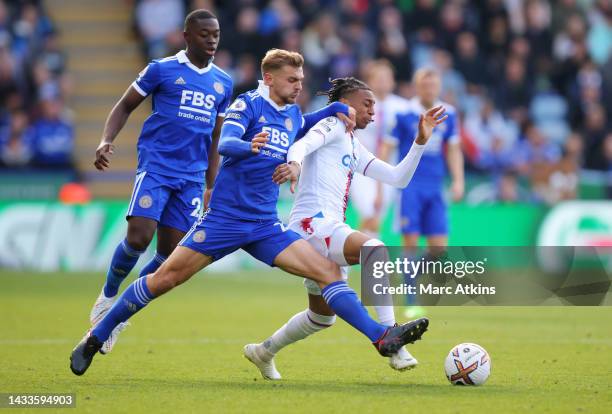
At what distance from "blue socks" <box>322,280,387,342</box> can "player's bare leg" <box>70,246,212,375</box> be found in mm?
838

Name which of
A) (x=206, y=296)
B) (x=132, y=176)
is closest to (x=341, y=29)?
(x=132, y=176)

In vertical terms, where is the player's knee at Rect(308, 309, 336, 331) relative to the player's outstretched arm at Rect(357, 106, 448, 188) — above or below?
below

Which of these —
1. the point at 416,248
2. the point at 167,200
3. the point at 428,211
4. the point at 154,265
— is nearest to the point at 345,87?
the point at 167,200

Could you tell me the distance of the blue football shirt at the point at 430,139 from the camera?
42.3 ft

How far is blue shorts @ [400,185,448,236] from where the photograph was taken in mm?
12852

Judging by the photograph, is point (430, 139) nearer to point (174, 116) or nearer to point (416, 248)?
point (416, 248)

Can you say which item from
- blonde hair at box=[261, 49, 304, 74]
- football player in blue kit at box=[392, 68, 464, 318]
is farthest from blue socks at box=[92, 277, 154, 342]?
football player in blue kit at box=[392, 68, 464, 318]

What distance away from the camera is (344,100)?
325 inches

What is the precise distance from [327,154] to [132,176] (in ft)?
40.0

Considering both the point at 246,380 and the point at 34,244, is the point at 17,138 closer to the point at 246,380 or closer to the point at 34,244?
the point at 34,244

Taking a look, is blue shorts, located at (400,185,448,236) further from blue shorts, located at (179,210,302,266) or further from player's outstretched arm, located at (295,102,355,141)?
blue shorts, located at (179,210,302,266)

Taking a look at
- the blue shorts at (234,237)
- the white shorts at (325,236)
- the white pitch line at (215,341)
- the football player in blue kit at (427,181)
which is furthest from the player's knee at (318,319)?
the football player in blue kit at (427,181)

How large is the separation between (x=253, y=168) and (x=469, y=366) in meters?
1.89

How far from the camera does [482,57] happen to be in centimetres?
2286
